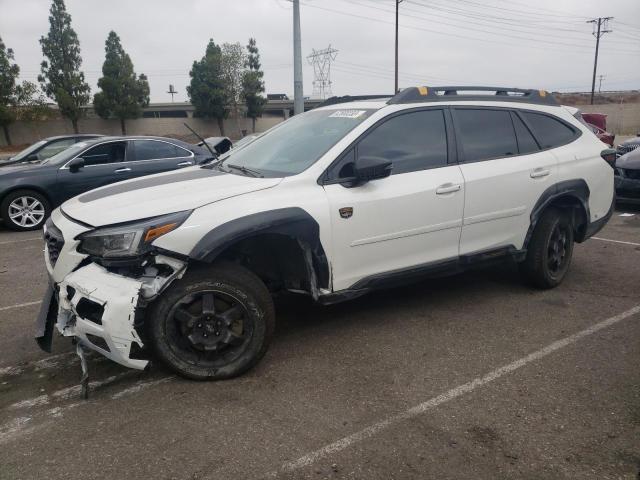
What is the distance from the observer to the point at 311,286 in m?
3.76

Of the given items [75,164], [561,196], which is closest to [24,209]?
[75,164]

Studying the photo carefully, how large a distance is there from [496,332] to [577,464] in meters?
1.65

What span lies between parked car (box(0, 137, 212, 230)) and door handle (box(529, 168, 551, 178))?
5.50m

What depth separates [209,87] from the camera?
48.2 m

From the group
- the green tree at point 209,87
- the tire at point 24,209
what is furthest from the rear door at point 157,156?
the green tree at point 209,87

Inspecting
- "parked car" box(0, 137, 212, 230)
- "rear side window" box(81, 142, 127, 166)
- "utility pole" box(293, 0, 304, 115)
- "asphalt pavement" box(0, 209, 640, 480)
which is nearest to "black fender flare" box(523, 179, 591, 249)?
"asphalt pavement" box(0, 209, 640, 480)

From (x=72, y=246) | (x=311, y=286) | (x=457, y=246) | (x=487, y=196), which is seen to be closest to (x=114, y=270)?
(x=72, y=246)

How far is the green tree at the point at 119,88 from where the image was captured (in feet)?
146

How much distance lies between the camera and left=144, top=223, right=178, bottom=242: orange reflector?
3145 millimetres

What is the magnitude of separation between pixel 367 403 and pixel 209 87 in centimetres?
4830

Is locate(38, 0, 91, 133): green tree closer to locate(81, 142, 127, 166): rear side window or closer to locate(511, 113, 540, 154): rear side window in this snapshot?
locate(81, 142, 127, 166): rear side window

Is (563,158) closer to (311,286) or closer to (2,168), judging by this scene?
(311,286)

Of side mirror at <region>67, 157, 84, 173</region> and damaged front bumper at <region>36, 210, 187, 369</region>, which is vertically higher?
side mirror at <region>67, 157, 84, 173</region>

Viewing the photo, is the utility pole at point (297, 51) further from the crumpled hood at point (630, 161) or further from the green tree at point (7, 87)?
the green tree at point (7, 87)
